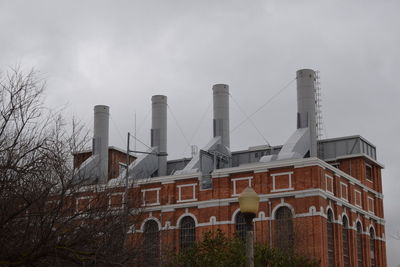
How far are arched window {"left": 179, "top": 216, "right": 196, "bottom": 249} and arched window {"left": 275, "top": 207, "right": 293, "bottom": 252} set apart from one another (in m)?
6.94

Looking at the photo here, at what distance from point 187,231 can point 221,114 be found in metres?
11.1

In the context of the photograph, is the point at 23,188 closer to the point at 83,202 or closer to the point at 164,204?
the point at 83,202

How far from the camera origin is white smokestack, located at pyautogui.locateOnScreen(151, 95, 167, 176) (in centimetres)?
6706

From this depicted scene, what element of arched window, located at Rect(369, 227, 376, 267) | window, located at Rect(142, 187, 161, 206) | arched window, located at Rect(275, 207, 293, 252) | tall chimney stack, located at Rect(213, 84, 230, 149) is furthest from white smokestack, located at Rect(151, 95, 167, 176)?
arched window, located at Rect(369, 227, 376, 267)

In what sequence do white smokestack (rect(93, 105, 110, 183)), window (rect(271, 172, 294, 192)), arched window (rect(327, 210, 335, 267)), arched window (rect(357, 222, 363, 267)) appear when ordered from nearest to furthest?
window (rect(271, 172, 294, 192)) < arched window (rect(327, 210, 335, 267)) < arched window (rect(357, 222, 363, 267)) < white smokestack (rect(93, 105, 110, 183))

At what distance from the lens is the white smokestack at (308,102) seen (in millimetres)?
59594

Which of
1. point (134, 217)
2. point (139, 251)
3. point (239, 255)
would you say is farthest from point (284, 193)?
point (139, 251)

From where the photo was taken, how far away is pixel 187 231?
58.2 meters

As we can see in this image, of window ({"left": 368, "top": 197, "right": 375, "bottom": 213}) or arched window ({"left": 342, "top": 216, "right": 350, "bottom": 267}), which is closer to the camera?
arched window ({"left": 342, "top": 216, "right": 350, "bottom": 267})

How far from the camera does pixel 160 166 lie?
222 ft

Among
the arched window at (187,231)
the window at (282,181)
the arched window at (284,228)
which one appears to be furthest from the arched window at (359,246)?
the arched window at (187,231)

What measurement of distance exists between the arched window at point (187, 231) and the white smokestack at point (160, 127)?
9816 millimetres

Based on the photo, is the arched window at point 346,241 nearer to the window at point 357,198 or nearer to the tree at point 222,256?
the window at point 357,198

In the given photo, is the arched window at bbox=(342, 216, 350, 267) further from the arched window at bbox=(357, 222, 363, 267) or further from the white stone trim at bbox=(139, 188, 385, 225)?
the arched window at bbox=(357, 222, 363, 267)
